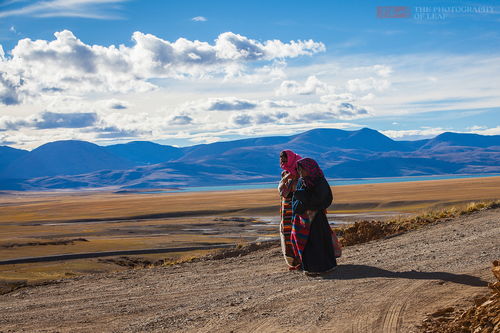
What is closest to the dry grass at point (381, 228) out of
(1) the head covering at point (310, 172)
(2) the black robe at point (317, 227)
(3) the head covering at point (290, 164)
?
(2) the black robe at point (317, 227)

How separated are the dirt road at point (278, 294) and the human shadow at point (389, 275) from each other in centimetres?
2

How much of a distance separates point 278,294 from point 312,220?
1930mm

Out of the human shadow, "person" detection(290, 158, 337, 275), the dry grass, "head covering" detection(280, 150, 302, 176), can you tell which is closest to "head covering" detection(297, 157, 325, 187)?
"person" detection(290, 158, 337, 275)

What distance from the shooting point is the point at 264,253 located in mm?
14453

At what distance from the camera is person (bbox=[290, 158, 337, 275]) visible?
31.5 ft

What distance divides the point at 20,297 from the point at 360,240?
341 inches

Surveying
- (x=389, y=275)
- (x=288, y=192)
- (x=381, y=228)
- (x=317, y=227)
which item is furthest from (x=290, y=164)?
(x=381, y=228)

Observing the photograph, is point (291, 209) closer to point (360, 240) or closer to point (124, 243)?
point (360, 240)

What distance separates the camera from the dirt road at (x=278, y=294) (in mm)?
6932

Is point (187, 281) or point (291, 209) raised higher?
point (291, 209)

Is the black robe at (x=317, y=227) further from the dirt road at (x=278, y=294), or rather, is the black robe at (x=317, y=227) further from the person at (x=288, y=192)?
the person at (x=288, y=192)

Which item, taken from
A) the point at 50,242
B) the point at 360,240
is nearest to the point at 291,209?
the point at 360,240

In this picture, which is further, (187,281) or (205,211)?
(205,211)

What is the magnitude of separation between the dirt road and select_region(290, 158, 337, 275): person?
343mm
